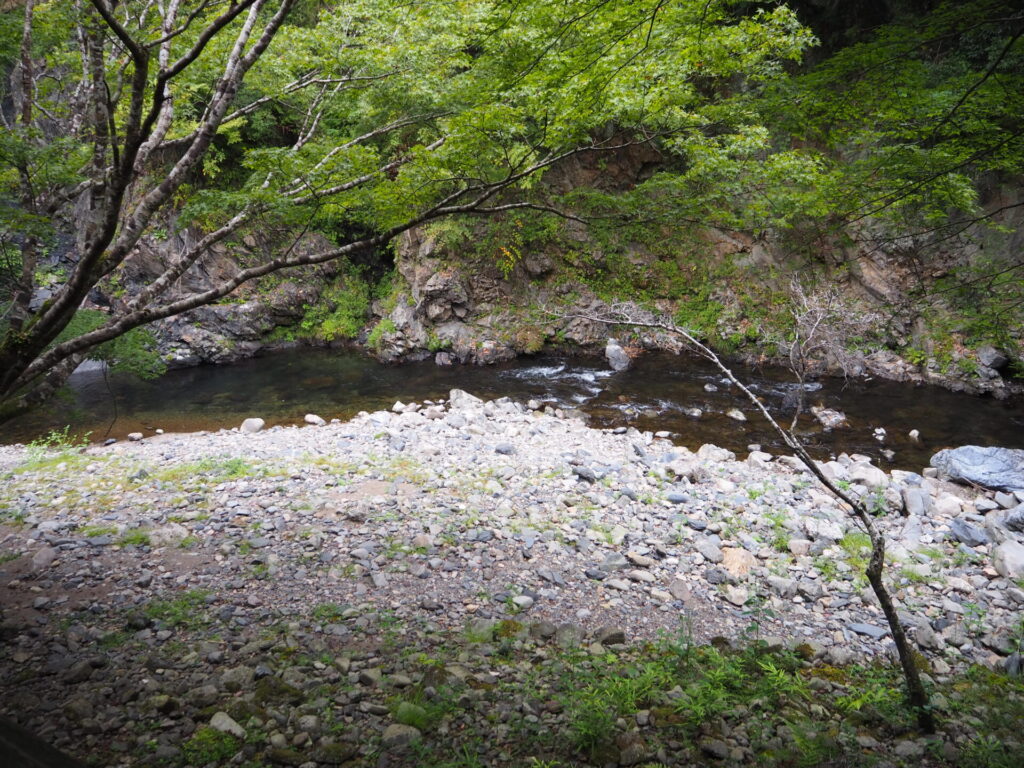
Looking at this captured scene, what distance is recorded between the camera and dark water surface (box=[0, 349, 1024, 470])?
1068 cm

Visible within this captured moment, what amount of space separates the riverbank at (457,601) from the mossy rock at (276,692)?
13mm

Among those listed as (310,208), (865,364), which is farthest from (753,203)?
(865,364)

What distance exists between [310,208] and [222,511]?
3.83 m

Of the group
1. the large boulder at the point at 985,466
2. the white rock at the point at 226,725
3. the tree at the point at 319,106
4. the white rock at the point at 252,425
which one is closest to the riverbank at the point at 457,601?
the white rock at the point at 226,725

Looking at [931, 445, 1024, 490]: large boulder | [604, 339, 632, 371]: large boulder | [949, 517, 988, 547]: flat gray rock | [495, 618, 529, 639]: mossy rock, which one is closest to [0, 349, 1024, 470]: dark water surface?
[604, 339, 632, 371]: large boulder

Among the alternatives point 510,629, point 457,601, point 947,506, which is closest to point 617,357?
point 947,506

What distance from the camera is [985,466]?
8.38 meters

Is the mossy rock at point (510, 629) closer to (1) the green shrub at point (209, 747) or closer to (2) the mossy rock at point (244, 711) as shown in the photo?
(2) the mossy rock at point (244, 711)

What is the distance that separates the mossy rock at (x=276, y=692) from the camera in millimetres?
3105

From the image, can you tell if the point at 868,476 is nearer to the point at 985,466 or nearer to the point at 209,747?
the point at 985,466

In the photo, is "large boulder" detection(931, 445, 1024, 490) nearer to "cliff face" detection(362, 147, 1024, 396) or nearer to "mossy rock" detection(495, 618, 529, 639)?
"cliff face" detection(362, 147, 1024, 396)

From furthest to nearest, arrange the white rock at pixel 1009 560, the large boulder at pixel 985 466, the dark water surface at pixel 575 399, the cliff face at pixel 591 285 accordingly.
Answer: the cliff face at pixel 591 285, the dark water surface at pixel 575 399, the large boulder at pixel 985 466, the white rock at pixel 1009 560

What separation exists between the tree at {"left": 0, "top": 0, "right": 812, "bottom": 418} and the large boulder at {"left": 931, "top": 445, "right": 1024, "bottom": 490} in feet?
23.0

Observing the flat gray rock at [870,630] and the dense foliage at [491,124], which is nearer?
the dense foliage at [491,124]
